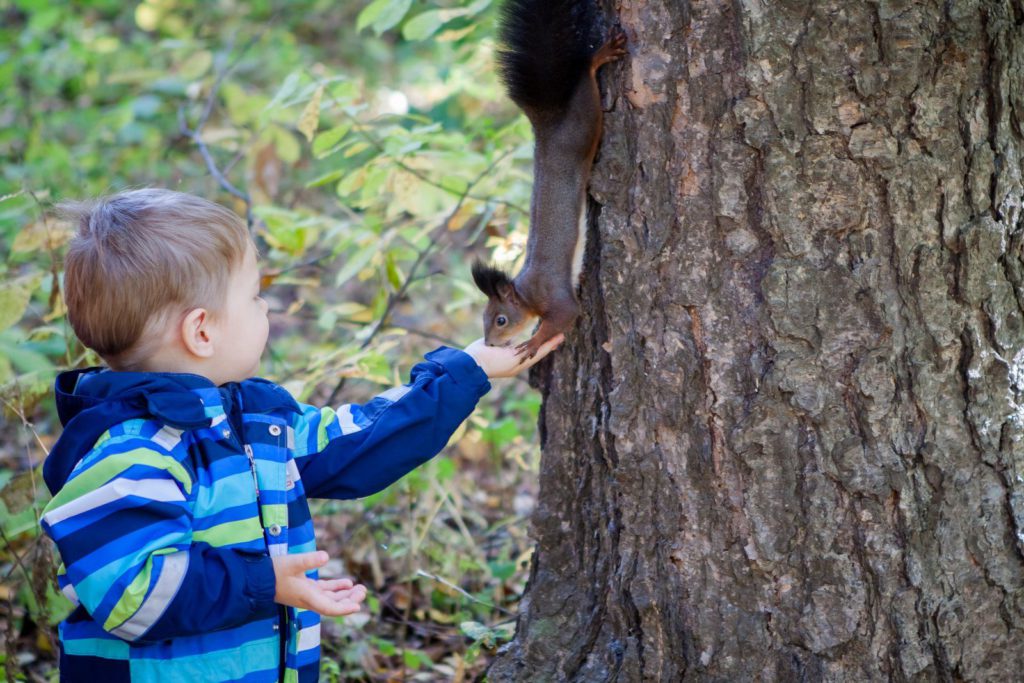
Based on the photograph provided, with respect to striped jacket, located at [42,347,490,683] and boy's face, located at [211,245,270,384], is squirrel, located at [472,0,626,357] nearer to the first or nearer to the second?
striped jacket, located at [42,347,490,683]

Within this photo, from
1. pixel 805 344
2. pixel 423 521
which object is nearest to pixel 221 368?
pixel 805 344

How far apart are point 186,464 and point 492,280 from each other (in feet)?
2.78

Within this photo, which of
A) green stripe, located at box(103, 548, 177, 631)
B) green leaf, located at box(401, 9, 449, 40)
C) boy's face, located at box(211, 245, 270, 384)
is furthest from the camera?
green leaf, located at box(401, 9, 449, 40)

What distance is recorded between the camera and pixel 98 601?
1260mm

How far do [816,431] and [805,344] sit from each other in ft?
0.44

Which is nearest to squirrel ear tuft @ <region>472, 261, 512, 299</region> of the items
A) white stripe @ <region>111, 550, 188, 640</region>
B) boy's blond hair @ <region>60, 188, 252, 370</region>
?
boy's blond hair @ <region>60, 188, 252, 370</region>

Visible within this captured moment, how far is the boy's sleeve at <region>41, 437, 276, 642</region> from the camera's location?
126 centimetres

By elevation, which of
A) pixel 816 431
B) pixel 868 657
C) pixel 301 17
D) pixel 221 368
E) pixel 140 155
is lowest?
pixel 868 657

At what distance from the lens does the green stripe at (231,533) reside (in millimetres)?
1379

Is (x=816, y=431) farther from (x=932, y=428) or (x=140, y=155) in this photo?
(x=140, y=155)

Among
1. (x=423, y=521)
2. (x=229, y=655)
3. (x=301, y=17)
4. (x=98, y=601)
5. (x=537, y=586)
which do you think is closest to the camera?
(x=98, y=601)

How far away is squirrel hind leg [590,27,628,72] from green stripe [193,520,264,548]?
0.89 meters

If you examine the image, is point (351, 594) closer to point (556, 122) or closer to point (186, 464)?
point (186, 464)

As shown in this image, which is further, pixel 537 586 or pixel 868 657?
pixel 537 586
